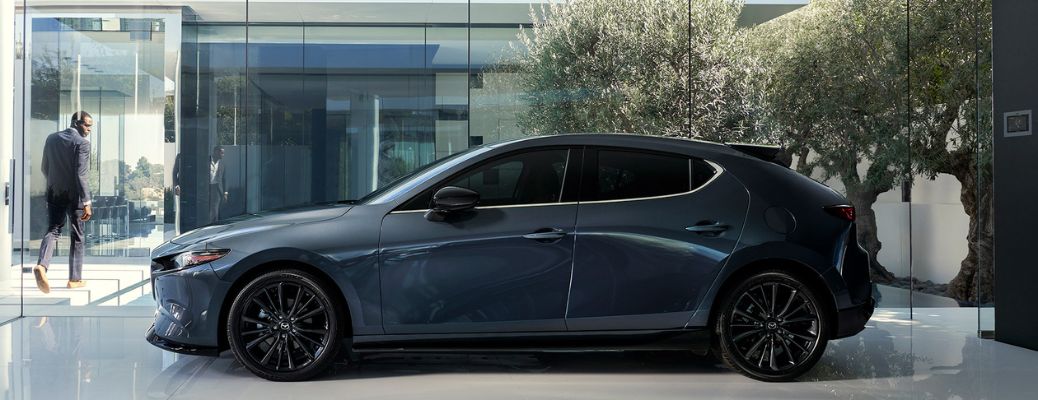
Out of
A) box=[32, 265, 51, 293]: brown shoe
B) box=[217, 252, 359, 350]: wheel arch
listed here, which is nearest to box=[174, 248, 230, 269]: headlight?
box=[217, 252, 359, 350]: wheel arch

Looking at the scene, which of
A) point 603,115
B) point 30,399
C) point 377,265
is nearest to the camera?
point 30,399

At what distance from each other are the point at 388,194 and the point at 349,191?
354 cm

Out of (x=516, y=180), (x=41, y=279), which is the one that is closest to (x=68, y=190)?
(x=41, y=279)

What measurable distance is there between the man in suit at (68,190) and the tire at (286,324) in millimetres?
4446

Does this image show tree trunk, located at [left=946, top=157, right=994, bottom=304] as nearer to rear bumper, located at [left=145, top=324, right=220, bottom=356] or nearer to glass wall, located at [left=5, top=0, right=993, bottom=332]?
glass wall, located at [left=5, top=0, right=993, bottom=332]

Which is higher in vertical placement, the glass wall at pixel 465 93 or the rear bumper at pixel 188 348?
the glass wall at pixel 465 93

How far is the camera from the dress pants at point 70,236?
9266 millimetres

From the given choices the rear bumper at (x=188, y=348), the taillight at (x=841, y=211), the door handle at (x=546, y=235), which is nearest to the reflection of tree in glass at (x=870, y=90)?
the taillight at (x=841, y=211)

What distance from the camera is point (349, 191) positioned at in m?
9.38

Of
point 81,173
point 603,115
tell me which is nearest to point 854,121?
point 603,115

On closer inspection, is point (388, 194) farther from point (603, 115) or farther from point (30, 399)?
point (603, 115)

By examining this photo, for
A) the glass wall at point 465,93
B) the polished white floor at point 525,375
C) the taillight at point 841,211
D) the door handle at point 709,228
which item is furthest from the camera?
the glass wall at point 465,93

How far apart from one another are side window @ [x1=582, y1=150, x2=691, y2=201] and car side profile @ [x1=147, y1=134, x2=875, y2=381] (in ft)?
0.04

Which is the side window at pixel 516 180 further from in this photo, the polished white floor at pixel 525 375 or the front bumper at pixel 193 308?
the front bumper at pixel 193 308
